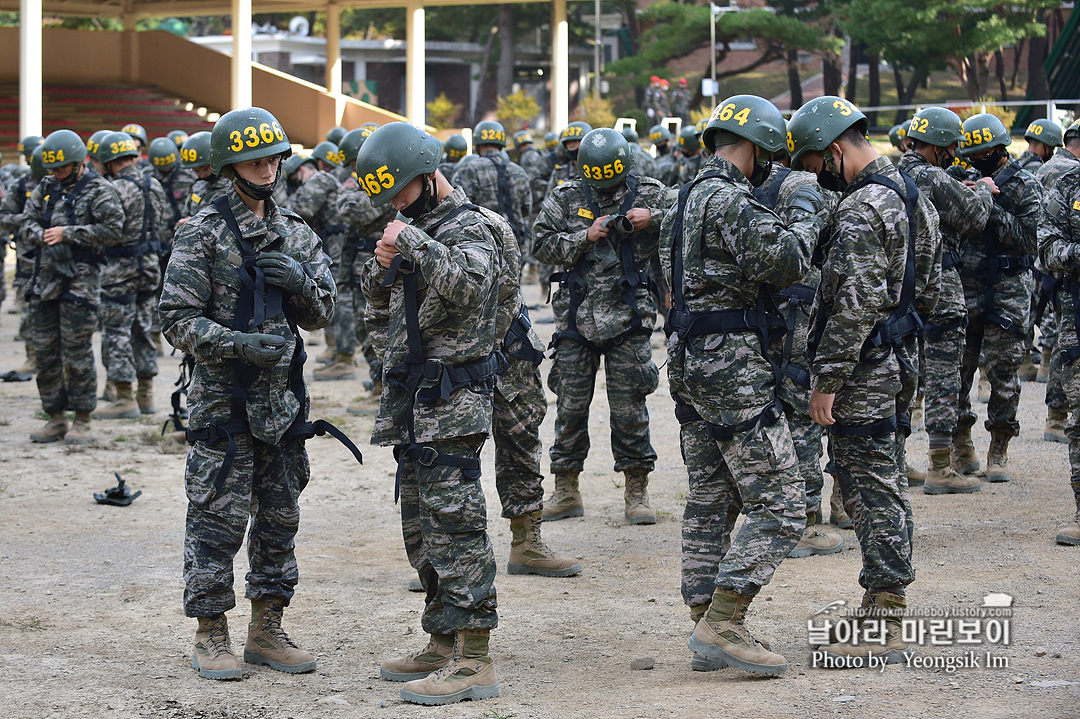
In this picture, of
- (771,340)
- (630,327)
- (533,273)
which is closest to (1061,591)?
(771,340)

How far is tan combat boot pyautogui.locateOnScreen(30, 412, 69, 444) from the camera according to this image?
999 cm

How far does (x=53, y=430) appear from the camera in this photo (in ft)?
32.9

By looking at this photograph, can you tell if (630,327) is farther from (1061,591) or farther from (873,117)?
(873,117)

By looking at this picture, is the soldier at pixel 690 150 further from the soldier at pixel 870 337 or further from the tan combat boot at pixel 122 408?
the soldier at pixel 870 337

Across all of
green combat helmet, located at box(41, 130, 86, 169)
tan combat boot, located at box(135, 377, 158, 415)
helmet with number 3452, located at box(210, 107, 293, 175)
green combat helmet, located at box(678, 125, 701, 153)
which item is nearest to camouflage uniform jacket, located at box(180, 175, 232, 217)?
green combat helmet, located at box(41, 130, 86, 169)

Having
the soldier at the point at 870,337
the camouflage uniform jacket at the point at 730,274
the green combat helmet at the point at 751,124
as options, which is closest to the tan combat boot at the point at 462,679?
the camouflage uniform jacket at the point at 730,274

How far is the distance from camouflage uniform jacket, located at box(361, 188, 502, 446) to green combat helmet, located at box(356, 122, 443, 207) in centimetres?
19

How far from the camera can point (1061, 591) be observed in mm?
5918

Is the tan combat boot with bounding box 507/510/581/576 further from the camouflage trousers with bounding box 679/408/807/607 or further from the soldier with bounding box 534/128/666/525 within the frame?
the camouflage trousers with bounding box 679/408/807/607

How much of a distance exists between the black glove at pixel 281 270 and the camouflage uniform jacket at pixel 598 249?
2.56 metres

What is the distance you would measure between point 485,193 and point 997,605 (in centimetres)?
975

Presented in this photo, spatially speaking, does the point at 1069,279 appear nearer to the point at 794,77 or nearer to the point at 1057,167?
the point at 1057,167

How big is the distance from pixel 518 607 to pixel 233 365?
6.60 ft

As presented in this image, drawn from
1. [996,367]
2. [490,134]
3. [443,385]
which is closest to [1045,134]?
[996,367]
